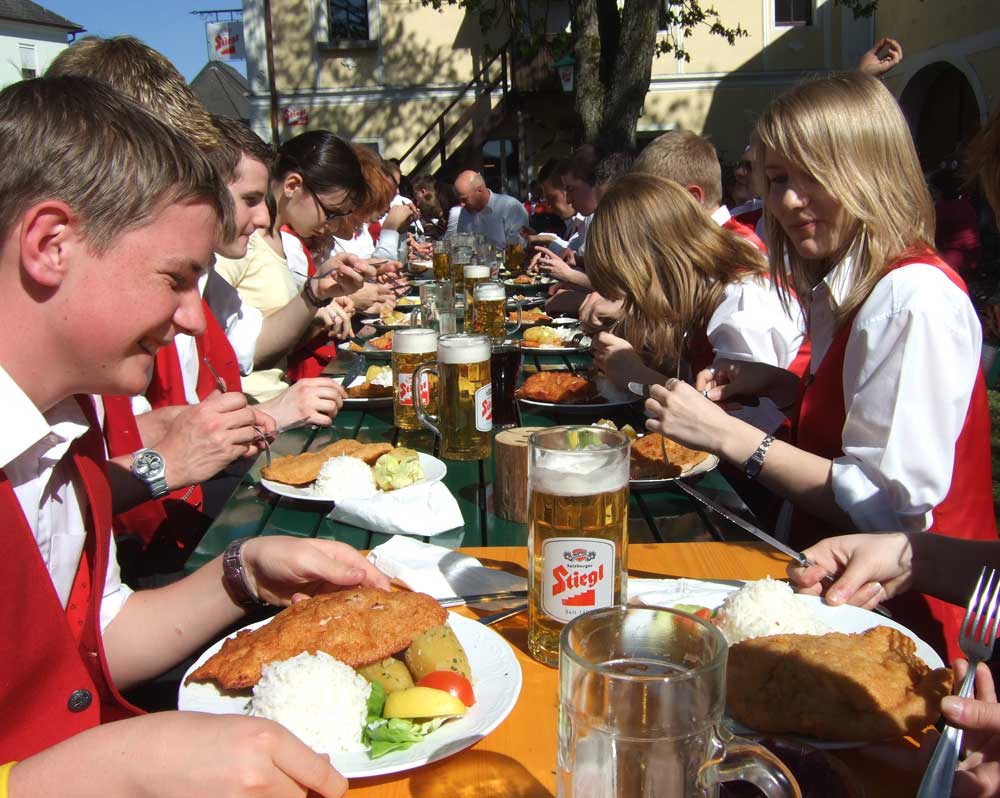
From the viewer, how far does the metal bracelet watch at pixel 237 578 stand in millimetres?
1523

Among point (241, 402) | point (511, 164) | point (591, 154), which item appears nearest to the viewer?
point (241, 402)

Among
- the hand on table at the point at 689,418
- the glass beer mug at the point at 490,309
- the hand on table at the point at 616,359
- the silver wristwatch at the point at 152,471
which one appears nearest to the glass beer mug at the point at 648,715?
the hand on table at the point at 689,418

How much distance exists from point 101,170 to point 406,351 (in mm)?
1509

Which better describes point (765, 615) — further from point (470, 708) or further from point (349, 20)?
point (349, 20)

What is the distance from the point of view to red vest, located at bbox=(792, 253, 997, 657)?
1879 mm

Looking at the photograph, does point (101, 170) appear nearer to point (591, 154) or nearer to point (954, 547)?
point (954, 547)

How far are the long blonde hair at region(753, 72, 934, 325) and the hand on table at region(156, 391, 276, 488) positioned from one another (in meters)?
1.56

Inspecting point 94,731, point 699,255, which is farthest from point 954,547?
point 699,255

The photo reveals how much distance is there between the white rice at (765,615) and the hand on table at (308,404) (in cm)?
158

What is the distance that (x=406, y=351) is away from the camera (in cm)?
274

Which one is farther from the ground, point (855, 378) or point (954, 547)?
point (855, 378)

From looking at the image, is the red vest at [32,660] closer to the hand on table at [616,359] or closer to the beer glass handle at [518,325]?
the hand on table at [616,359]

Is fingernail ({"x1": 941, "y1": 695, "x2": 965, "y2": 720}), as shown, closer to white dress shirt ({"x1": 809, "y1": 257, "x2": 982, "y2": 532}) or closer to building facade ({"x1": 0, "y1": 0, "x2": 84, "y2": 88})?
white dress shirt ({"x1": 809, "y1": 257, "x2": 982, "y2": 532})

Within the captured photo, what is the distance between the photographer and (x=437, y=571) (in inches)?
62.7
